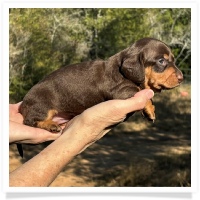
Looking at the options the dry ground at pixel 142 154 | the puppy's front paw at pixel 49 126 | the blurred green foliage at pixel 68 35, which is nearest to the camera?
the puppy's front paw at pixel 49 126

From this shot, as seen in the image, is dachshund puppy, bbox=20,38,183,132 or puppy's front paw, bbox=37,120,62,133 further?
puppy's front paw, bbox=37,120,62,133

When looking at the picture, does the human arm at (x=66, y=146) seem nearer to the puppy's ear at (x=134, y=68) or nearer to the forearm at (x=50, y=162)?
the forearm at (x=50, y=162)

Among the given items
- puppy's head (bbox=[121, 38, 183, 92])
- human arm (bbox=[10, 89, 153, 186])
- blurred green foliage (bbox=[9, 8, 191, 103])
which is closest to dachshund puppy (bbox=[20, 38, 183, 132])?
puppy's head (bbox=[121, 38, 183, 92])

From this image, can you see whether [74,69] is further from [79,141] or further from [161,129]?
[161,129]

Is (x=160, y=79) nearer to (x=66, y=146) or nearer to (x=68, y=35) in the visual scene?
(x=66, y=146)

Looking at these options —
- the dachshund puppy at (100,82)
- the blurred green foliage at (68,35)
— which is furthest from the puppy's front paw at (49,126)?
the blurred green foliage at (68,35)

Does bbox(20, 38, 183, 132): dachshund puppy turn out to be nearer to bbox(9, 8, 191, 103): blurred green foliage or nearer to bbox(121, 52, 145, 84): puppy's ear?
bbox(121, 52, 145, 84): puppy's ear
